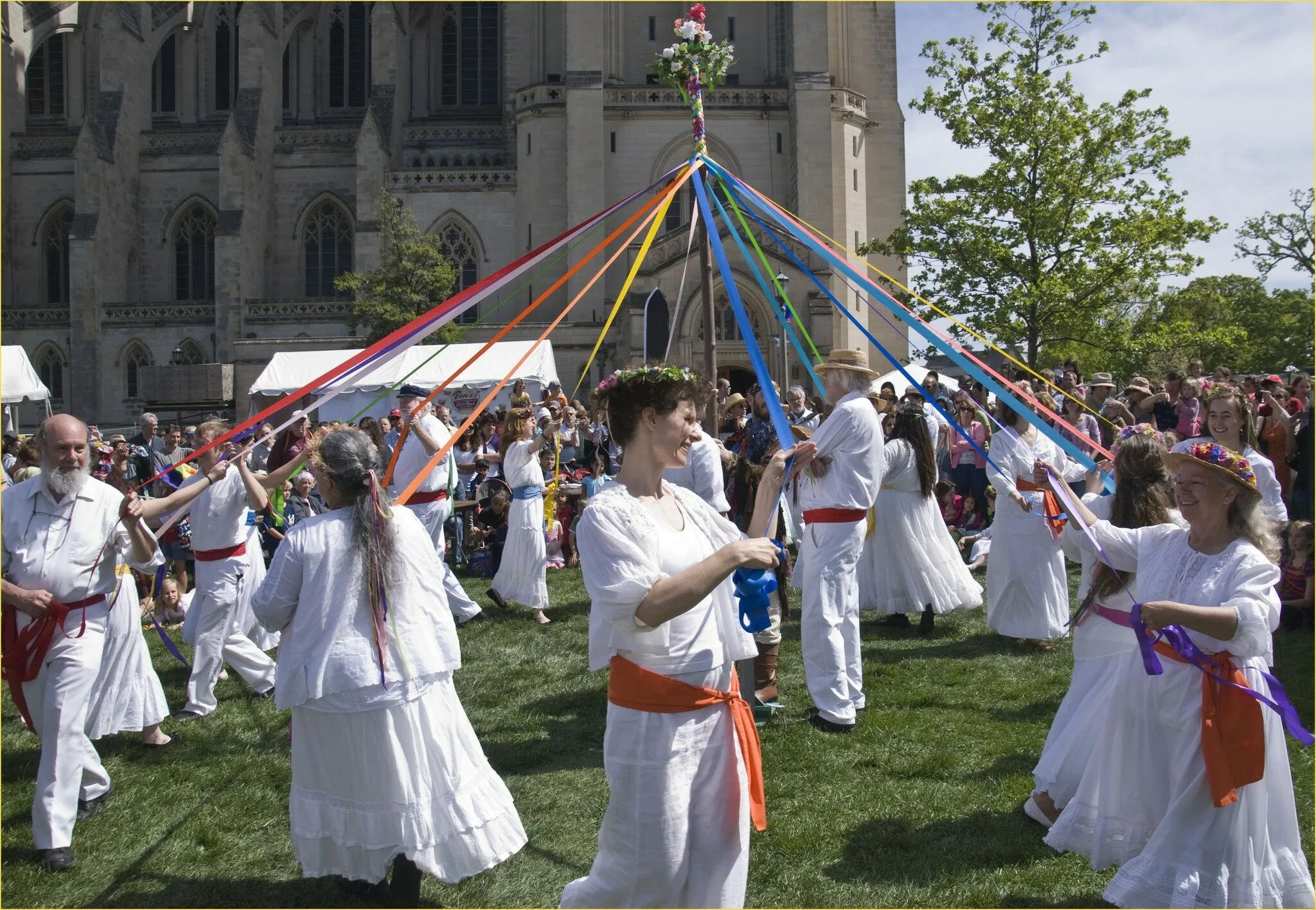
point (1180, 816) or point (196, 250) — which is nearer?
point (1180, 816)

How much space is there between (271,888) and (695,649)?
9.11ft

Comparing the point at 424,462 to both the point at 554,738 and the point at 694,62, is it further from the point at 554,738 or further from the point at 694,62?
the point at 694,62

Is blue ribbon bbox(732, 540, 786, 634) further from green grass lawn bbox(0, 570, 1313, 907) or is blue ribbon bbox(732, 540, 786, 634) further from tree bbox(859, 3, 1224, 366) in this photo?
tree bbox(859, 3, 1224, 366)

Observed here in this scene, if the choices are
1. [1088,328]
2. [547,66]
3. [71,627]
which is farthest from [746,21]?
[71,627]

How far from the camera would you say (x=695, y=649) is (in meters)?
3.66

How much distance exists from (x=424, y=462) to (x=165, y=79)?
42.2 meters

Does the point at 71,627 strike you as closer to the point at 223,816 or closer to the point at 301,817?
the point at 223,816

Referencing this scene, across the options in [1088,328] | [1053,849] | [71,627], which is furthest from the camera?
[1088,328]

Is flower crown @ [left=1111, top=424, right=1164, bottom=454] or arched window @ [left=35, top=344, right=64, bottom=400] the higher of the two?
arched window @ [left=35, top=344, right=64, bottom=400]

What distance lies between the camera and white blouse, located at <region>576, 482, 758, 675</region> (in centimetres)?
351

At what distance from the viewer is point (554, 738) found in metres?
7.15

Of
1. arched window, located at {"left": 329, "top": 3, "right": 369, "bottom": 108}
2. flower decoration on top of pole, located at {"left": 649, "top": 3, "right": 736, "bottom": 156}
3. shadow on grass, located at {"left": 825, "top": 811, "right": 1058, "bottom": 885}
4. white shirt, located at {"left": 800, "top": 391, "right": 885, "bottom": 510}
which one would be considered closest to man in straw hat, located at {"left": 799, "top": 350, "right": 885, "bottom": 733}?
white shirt, located at {"left": 800, "top": 391, "right": 885, "bottom": 510}

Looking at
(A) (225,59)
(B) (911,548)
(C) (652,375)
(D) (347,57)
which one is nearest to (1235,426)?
(B) (911,548)

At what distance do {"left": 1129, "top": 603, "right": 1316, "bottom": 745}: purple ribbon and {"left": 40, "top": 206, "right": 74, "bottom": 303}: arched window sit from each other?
154 ft
